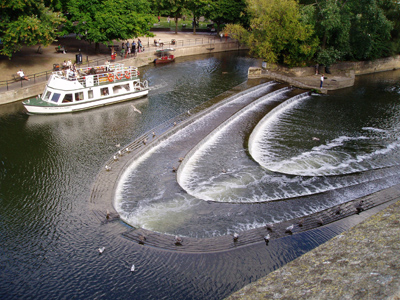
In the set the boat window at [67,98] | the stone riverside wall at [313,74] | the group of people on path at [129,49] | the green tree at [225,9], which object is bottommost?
the boat window at [67,98]

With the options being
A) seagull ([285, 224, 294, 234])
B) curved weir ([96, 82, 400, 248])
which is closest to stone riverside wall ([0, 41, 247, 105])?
curved weir ([96, 82, 400, 248])

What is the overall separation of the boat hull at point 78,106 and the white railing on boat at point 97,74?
2.08 m

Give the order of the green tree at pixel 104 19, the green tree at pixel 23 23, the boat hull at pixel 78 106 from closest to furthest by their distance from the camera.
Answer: the boat hull at pixel 78 106
the green tree at pixel 23 23
the green tree at pixel 104 19

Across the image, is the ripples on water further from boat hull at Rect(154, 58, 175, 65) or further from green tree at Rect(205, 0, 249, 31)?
green tree at Rect(205, 0, 249, 31)

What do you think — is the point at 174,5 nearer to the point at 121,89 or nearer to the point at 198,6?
the point at 198,6

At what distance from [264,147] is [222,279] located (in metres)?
18.0

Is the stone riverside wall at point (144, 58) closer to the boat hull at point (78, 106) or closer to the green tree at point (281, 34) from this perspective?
the boat hull at point (78, 106)

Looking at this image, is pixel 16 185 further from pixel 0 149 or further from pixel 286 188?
pixel 286 188

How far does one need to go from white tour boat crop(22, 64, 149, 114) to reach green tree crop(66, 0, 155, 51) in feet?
33.9

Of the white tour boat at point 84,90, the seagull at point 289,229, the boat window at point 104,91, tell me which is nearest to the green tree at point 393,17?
the white tour boat at point 84,90

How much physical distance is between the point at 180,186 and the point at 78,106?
20.9 meters

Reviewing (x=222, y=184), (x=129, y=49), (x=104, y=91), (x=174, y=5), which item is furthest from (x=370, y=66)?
(x=222, y=184)

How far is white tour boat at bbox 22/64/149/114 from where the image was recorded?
137ft

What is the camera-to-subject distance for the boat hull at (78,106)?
135ft
